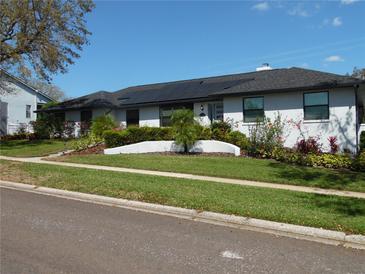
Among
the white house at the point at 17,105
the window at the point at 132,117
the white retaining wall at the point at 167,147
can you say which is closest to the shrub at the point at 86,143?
the white retaining wall at the point at 167,147

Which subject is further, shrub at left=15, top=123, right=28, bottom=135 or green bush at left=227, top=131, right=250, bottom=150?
shrub at left=15, top=123, right=28, bottom=135

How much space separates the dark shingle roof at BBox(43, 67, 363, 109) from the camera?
62.8 feet

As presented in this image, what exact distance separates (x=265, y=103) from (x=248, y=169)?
7.84 metres

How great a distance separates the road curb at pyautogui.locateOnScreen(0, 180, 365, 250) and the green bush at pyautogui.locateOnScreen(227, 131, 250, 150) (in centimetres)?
995

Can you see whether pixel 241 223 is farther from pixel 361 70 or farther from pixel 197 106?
pixel 361 70

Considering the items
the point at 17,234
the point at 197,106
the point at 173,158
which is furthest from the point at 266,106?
the point at 17,234

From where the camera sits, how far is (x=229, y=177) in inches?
484

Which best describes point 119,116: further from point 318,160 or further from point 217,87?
point 318,160

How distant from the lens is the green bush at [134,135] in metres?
19.7

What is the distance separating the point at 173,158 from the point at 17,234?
→ 33.5 ft

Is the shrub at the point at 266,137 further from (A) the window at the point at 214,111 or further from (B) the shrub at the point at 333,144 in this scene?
(A) the window at the point at 214,111

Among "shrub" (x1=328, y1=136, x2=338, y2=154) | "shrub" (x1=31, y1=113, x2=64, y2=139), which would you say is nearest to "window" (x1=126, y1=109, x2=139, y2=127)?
"shrub" (x1=31, y1=113, x2=64, y2=139)

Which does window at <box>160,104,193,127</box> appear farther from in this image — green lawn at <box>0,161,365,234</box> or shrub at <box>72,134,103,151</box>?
green lawn at <box>0,161,365,234</box>

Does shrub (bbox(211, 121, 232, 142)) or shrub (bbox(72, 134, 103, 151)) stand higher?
shrub (bbox(211, 121, 232, 142))
